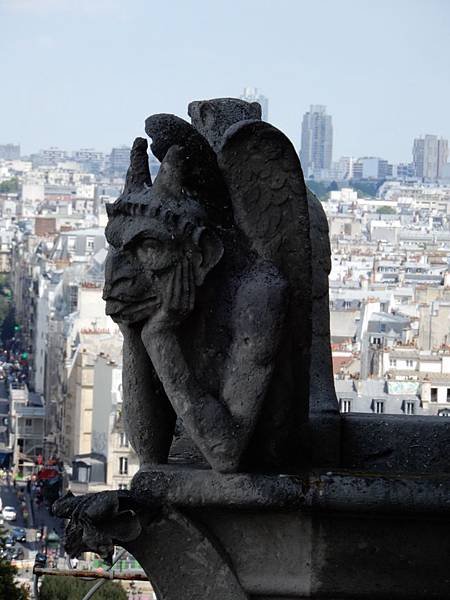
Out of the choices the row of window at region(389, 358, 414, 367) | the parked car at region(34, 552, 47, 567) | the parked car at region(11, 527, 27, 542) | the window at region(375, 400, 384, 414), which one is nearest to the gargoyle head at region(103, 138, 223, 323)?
the parked car at region(34, 552, 47, 567)

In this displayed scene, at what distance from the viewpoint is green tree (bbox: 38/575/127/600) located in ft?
60.0

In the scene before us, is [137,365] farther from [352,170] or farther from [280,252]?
[352,170]

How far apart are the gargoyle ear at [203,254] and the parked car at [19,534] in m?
27.1

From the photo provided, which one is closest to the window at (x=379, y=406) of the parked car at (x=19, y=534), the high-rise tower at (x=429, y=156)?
the parked car at (x=19, y=534)

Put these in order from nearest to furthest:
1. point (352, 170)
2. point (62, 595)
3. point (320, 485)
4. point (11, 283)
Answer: point (320, 485), point (62, 595), point (11, 283), point (352, 170)

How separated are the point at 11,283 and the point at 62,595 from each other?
59.5 metres

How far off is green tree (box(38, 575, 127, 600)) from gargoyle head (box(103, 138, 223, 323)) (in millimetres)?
15043

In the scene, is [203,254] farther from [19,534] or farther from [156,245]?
[19,534]

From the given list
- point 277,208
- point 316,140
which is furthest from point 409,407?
point 316,140

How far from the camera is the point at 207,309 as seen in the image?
103 inches

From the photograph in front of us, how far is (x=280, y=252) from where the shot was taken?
2689 millimetres

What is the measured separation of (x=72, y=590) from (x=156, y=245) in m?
16.5

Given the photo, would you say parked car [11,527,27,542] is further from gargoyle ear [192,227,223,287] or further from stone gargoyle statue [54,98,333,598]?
gargoyle ear [192,227,223,287]

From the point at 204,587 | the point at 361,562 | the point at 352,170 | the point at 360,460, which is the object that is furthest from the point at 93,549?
the point at 352,170
